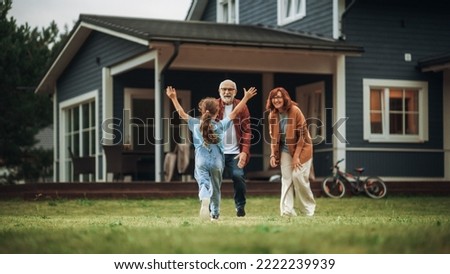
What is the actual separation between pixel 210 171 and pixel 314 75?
34.1 feet

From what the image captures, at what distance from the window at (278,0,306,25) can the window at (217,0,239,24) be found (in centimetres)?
205

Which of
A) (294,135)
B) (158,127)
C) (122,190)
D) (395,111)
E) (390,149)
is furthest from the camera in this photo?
(395,111)

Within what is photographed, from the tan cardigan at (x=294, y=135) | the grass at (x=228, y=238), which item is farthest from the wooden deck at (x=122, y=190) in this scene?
the tan cardigan at (x=294, y=135)

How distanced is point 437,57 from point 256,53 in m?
3.43

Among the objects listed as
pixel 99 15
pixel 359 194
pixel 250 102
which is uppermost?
pixel 99 15

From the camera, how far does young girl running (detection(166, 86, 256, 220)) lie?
395 inches

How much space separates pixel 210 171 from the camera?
10203mm

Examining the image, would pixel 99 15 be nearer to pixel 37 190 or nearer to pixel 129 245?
pixel 37 190

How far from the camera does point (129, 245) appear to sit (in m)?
7.40

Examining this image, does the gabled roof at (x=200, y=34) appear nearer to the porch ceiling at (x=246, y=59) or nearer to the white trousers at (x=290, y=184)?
the porch ceiling at (x=246, y=59)

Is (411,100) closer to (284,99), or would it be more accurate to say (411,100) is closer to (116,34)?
(116,34)

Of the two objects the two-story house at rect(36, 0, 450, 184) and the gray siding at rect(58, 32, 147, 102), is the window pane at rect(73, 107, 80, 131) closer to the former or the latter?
the gray siding at rect(58, 32, 147, 102)

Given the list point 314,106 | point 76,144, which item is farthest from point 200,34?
point 76,144
